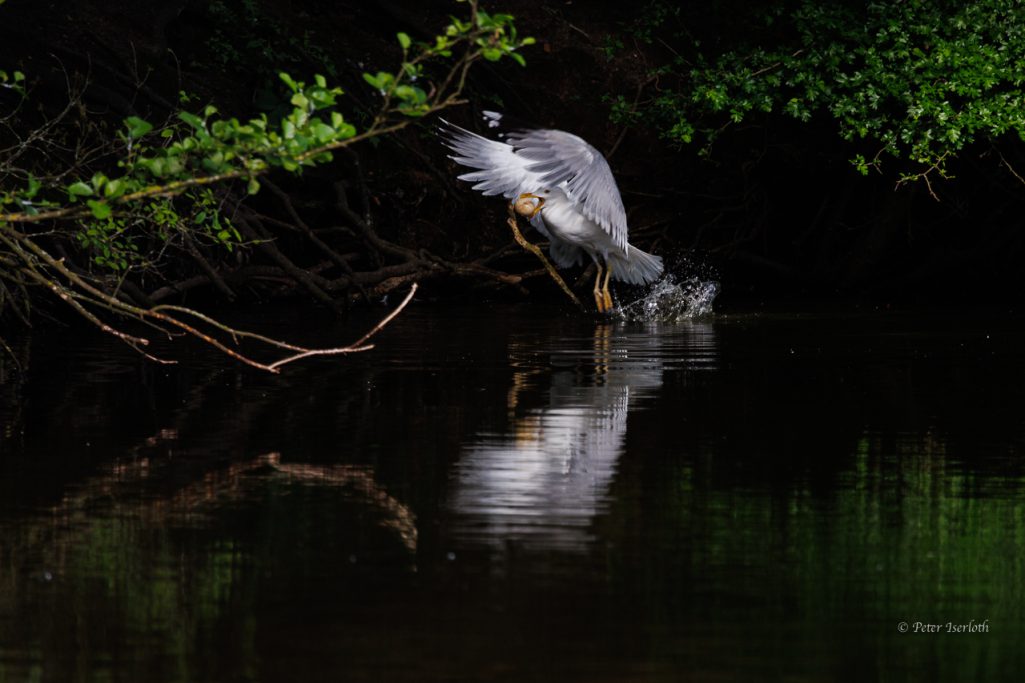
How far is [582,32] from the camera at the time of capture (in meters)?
23.5

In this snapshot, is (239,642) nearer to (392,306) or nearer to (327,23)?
(392,306)

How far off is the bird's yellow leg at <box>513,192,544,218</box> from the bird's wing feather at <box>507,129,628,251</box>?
0.42m

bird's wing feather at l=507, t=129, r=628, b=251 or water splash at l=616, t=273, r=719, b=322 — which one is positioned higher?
bird's wing feather at l=507, t=129, r=628, b=251

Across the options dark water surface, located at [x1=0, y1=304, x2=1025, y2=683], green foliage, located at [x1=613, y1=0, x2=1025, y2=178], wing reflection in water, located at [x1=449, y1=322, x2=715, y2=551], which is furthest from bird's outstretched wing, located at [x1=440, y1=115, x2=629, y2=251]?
dark water surface, located at [x1=0, y1=304, x2=1025, y2=683]

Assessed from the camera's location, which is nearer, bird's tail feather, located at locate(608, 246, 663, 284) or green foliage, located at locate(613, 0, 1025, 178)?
green foliage, located at locate(613, 0, 1025, 178)

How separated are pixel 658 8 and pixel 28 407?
12.8m

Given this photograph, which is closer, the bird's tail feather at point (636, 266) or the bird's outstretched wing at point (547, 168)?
the bird's outstretched wing at point (547, 168)

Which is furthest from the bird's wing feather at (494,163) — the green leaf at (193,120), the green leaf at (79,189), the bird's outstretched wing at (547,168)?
the green leaf at (79,189)

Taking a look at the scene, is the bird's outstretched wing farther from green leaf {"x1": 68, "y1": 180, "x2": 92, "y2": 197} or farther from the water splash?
green leaf {"x1": 68, "y1": 180, "x2": 92, "y2": 197}

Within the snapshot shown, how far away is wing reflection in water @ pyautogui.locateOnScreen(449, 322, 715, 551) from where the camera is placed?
22.6ft

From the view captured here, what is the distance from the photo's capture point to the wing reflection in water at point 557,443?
6898 millimetres

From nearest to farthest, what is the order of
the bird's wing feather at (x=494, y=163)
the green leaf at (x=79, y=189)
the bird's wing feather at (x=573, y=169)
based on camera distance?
the green leaf at (x=79, y=189), the bird's wing feather at (x=573, y=169), the bird's wing feather at (x=494, y=163)

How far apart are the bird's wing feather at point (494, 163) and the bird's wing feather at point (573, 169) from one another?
20cm

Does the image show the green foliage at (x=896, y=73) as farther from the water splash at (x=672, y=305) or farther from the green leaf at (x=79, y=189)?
the green leaf at (x=79, y=189)
